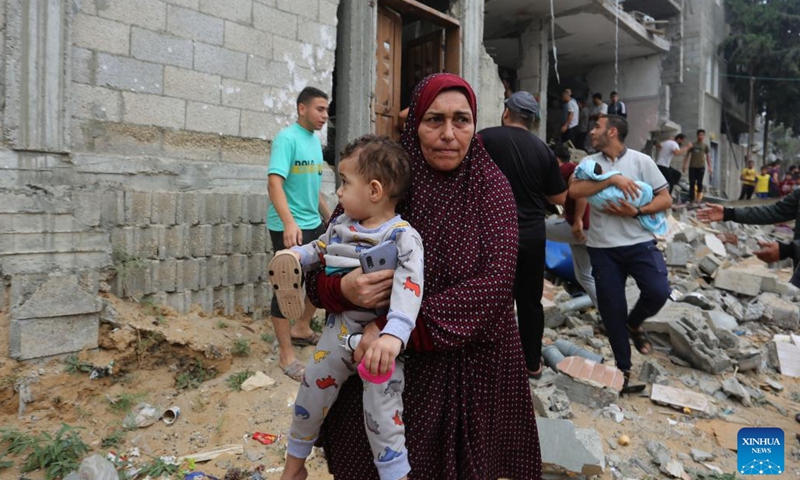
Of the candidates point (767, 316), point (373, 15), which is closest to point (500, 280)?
point (373, 15)

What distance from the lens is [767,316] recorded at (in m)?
5.95

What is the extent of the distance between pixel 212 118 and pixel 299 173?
118 centimetres

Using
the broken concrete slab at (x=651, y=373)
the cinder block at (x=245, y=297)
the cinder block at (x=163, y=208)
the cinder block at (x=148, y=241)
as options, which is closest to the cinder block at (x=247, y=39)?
the cinder block at (x=163, y=208)

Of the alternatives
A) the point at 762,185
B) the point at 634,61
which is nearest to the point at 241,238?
the point at 634,61

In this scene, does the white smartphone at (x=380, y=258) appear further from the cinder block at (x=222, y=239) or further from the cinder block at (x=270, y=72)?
the cinder block at (x=270, y=72)

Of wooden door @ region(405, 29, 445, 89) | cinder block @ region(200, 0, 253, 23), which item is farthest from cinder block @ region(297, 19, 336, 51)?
wooden door @ region(405, 29, 445, 89)

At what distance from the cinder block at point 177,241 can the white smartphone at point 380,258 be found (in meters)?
2.77

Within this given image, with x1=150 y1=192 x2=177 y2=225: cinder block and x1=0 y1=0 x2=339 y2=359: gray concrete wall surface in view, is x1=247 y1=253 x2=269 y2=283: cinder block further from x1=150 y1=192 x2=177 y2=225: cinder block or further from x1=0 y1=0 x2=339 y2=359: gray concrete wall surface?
x1=150 y1=192 x2=177 y2=225: cinder block

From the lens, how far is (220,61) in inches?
166

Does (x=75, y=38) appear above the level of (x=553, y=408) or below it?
above

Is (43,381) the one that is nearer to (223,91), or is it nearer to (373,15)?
(223,91)

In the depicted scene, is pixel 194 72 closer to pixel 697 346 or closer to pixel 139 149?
pixel 139 149

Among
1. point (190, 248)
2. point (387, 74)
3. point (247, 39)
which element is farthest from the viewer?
point (387, 74)

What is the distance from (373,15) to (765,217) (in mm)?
4286
